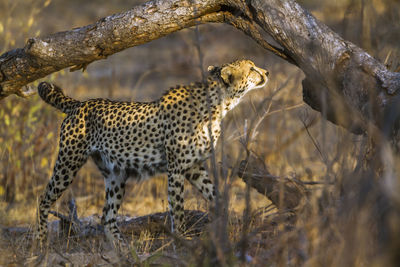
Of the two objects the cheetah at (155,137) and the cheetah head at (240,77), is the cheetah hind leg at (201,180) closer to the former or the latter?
the cheetah at (155,137)

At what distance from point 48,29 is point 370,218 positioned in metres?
13.0

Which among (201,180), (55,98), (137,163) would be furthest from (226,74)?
(55,98)

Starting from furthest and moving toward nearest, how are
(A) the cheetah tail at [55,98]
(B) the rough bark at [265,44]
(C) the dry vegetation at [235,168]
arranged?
(A) the cheetah tail at [55,98] < (B) the rough bark at [265,44] < (C) the dry vegetation at [235,168]

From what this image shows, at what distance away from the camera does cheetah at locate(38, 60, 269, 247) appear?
4.90 m

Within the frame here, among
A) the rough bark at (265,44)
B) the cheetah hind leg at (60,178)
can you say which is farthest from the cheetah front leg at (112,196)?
the rough bark at (265,44)

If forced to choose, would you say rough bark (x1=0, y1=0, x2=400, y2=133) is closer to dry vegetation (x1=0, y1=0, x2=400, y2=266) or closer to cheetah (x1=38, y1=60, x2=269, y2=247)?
dry vegetation (x1=0, y1=0, x2=400, y2=266)

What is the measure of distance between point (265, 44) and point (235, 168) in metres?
1.64

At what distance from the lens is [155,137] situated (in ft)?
16.7

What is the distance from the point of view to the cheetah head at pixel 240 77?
4.91 metres

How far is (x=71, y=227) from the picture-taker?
16.7 ft

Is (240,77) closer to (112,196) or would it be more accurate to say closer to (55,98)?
(112,196)

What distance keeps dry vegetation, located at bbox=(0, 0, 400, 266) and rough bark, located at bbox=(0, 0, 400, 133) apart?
0.30 metres

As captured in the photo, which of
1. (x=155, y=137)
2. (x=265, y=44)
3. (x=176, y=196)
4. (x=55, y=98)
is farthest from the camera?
(x=55, y=98)

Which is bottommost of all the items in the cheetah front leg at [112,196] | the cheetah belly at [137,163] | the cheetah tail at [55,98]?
the cheetah front leg at [112,196]
